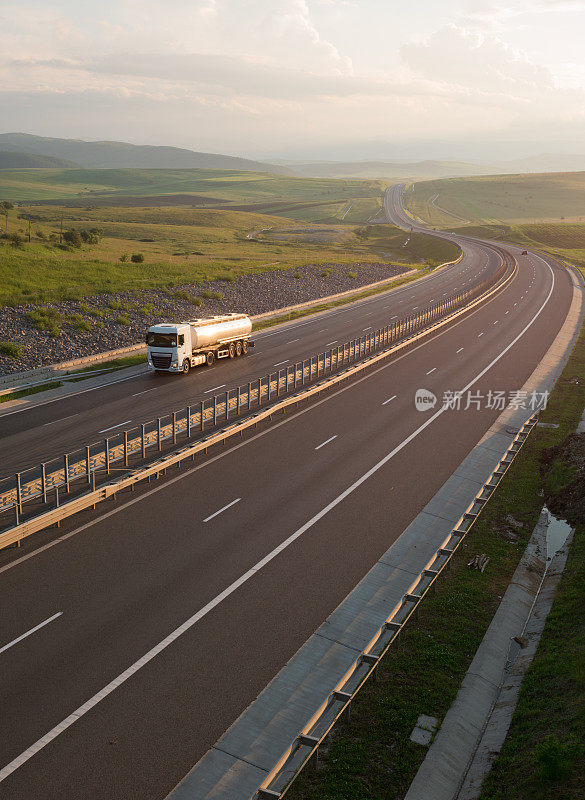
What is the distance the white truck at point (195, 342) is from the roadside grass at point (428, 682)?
2200 cm

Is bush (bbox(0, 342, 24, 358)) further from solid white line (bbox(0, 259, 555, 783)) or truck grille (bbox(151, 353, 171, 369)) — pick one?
solid white line (bbox(0, 259, 555, 783))

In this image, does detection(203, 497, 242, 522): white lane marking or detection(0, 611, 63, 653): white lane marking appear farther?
detection(203, 497, 242, 522): white lane marking

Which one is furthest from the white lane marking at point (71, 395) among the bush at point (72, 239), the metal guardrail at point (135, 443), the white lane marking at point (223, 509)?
the bush at point (72, 239)

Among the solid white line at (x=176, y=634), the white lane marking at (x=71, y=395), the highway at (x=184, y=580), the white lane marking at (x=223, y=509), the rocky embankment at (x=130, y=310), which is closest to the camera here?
the solid white line at (x=176, y=634)

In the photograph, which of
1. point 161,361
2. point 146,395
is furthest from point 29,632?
point 161,361

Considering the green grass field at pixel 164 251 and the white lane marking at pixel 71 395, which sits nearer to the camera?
the white lane marking at pixel 71 395

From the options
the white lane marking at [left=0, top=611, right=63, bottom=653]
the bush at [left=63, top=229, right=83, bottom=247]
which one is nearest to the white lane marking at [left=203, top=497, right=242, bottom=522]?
the white lane marking at [left=0, top=611, right=63, bottom=653]

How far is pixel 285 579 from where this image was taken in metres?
17.5

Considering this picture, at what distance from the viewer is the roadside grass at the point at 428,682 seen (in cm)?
1106

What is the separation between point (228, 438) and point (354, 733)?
1730 cm

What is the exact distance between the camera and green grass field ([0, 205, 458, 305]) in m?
66.1

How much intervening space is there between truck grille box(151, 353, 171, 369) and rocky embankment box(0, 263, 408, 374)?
22.2 feet

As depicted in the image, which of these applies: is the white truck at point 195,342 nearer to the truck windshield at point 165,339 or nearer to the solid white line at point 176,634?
the truck windshield at point 165,339

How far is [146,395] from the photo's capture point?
115 feet
